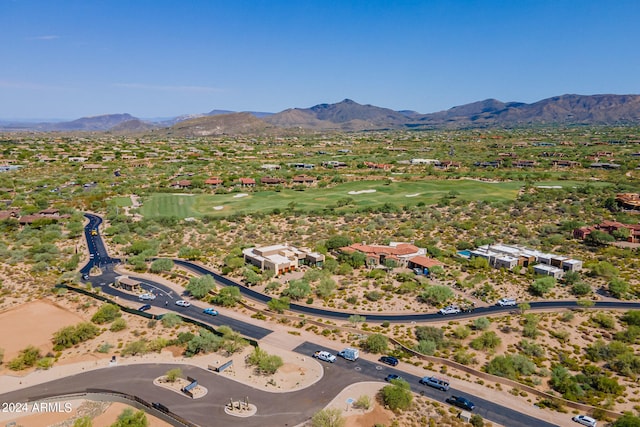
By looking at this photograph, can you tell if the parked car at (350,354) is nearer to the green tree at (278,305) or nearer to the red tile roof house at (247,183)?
the green tree at (278,305)

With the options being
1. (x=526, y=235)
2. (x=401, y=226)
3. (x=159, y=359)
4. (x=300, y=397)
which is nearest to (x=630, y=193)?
(x=526, y=235)

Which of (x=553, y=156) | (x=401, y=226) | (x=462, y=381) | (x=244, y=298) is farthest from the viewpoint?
(x=553, y=156)

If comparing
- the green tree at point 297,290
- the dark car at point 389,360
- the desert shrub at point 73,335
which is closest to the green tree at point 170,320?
the desert shrub at point 73,335

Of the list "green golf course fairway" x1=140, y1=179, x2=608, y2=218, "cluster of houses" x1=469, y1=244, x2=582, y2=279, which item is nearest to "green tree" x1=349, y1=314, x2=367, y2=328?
"cluster of houses" x1=469, y1=244, x2=582, y2=279

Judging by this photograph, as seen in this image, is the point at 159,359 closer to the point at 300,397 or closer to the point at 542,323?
the point at 300,397

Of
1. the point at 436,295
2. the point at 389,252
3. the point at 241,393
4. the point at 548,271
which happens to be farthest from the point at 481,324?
the point at 241,393

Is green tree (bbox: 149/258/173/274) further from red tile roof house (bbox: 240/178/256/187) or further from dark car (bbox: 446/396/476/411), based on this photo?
red tile roof house (bbox: 240/178/256/187)
